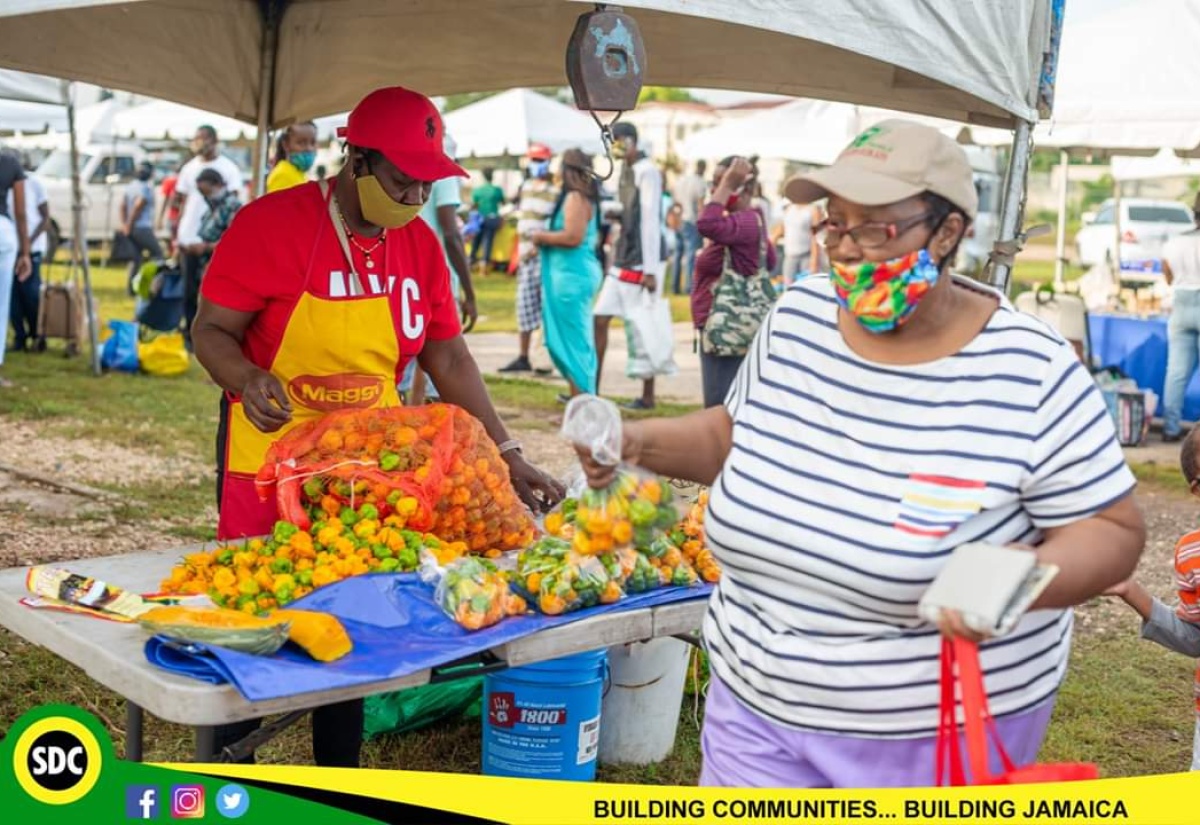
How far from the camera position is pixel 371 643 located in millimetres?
3238

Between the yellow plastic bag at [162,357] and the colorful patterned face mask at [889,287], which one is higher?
the colorful patterned face mask at [889,287]

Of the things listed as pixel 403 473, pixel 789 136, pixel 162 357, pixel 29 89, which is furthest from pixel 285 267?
pixel 789 136

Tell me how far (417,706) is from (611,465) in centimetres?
248

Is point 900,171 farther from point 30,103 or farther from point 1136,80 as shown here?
point 30,103

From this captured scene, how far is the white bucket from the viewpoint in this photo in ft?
15.7

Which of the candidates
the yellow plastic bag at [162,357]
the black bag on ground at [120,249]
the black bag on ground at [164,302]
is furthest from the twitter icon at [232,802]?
the black bag on ground at [120,249]

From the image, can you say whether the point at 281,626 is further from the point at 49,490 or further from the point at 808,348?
the point at 49,490

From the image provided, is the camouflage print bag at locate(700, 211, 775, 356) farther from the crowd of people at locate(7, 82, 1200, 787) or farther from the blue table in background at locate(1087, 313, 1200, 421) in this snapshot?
the crowd of people at locate(7, 82, 1200, 787)

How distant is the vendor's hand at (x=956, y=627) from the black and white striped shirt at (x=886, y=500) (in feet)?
0.63

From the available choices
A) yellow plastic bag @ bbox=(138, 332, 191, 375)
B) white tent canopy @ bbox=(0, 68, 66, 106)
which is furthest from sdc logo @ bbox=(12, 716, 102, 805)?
yellow plastic bag @ bbox=(138, 332, 191, 375)

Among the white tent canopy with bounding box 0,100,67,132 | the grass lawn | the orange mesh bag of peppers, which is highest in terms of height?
the white tent canopy with bounding box 0,100,67,132

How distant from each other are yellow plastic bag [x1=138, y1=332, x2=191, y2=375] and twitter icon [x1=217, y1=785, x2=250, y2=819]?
10.7 metres

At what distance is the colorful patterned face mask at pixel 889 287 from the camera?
2549mm

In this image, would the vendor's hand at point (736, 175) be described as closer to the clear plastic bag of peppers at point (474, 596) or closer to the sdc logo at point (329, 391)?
the sdc logo at point (329, 391)
